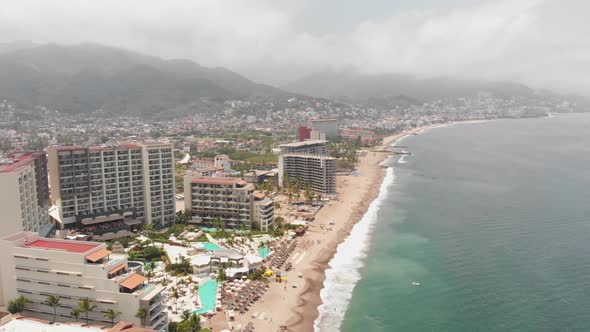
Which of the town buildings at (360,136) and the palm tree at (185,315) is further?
the town buildings at (360,136)

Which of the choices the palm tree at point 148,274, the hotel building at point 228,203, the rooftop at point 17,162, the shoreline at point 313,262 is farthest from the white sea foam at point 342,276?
the rooftop at point 17,162

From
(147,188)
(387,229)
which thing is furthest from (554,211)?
(147,188)

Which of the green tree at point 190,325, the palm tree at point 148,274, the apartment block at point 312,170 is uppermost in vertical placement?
the apartment block at point 312,170

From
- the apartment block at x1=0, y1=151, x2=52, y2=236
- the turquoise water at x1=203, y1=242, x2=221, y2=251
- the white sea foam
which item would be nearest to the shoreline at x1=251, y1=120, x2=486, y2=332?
the white sea foam

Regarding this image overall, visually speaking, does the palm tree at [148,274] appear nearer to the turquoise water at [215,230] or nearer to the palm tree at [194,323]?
the palm tree at [194,323]

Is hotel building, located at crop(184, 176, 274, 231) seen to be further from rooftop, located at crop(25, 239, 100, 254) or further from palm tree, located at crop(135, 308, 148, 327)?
palm tree, located at crop(135, 308, 148, 327)

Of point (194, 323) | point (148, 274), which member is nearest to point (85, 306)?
point (194, 323)
